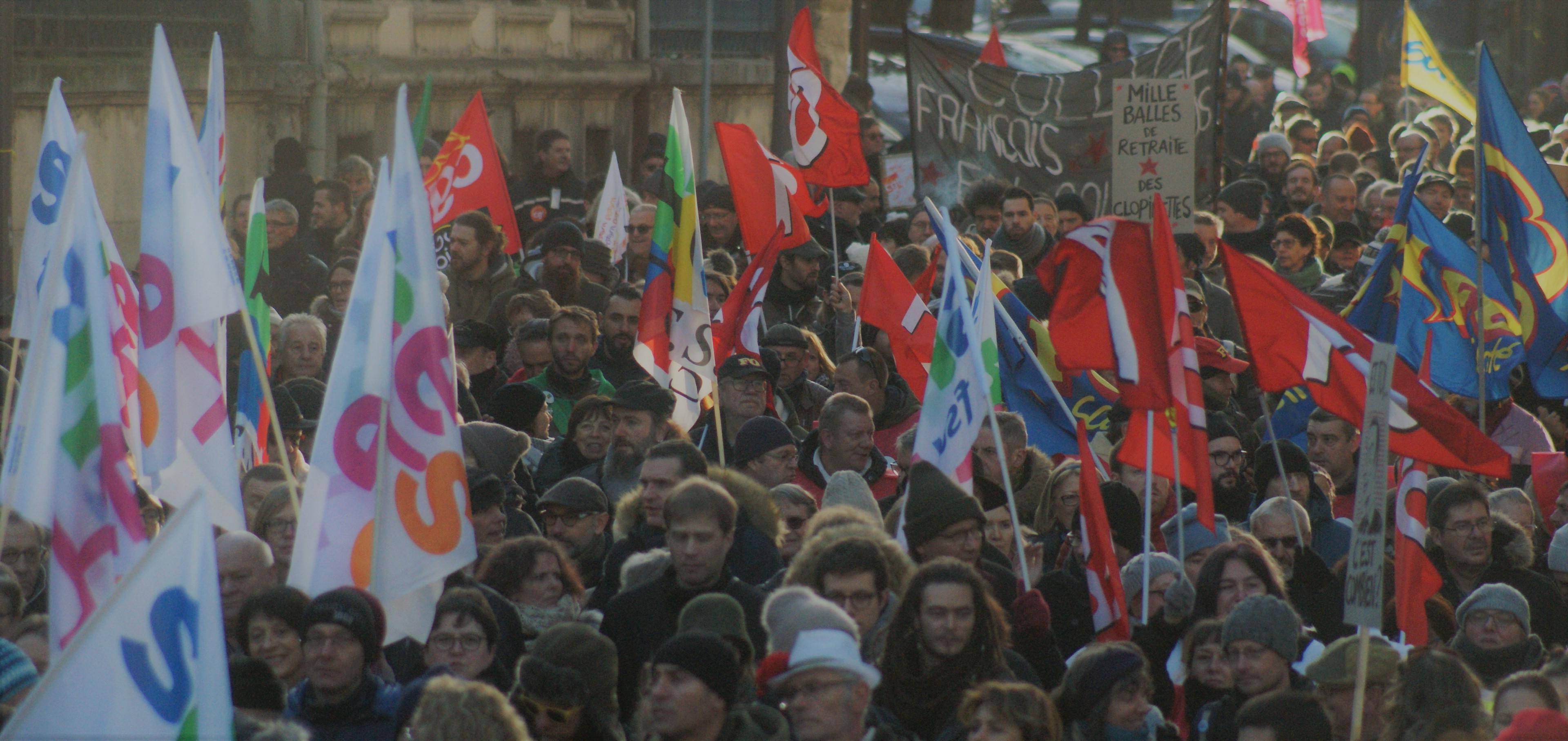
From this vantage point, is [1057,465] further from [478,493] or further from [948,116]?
[948,116]

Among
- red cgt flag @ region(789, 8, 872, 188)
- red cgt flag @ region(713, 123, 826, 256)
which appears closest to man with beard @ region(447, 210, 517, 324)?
red cgt flag @ region(713, 123, 826, 256)

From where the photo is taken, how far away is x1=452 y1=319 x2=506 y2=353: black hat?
9.14 meters

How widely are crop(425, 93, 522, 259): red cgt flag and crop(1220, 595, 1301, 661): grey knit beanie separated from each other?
20.1 feet

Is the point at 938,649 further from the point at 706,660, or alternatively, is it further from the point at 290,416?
the point at 290,416

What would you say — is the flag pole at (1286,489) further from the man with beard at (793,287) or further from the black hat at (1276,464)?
the man with beard at (793,287)

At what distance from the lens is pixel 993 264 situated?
10.3 m

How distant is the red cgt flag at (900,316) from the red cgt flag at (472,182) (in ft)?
9.23

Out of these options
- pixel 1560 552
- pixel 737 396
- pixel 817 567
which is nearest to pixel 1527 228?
pixel 1560 552

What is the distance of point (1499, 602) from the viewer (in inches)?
250

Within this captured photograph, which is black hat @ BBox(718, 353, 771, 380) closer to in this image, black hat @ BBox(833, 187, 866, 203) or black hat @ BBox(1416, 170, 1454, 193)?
black hat @ BBox(833, 187, 866, 203)

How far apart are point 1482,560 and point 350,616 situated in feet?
12.4

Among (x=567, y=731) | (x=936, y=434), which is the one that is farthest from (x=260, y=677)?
(x=936, y=434)

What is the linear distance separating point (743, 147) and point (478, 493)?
4.19m

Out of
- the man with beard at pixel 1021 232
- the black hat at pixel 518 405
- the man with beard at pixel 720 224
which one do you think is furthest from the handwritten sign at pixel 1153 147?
the black hat at pixel 518 405
